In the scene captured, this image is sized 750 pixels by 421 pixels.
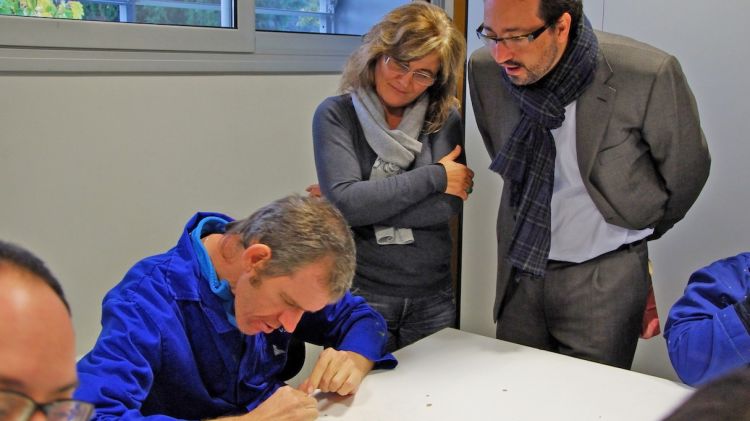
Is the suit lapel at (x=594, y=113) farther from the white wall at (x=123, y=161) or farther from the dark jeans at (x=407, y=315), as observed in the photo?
the white wall at (x=123, y=161)

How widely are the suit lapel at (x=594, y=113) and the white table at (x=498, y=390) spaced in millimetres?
493

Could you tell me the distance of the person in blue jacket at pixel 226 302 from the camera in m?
1.39

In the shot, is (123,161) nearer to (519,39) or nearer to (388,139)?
(388,139)

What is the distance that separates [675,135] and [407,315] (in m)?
0.82

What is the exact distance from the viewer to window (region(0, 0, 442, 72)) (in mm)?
2027

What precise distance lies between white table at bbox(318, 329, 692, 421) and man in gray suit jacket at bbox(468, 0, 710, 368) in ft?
0.68

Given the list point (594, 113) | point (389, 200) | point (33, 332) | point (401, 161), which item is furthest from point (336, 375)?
point (33, 332)

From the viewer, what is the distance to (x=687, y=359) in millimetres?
1641

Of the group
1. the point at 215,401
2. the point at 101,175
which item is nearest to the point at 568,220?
the point at 215,401

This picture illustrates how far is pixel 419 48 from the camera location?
199 centimetres

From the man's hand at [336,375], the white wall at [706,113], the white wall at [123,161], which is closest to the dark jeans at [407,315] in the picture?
the man's hand at [336,375]

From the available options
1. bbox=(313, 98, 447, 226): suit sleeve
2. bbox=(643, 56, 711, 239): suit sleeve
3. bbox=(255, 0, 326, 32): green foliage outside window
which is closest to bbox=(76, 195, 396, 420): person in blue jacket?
bbox=(313, 98, 447, 226): suit sleeve

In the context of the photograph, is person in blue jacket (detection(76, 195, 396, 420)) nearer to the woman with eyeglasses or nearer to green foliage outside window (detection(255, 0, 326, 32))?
the woman with eyeglasses

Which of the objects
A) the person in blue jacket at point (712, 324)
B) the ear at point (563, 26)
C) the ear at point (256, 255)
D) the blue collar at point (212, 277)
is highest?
the ear at point (563, 26)
